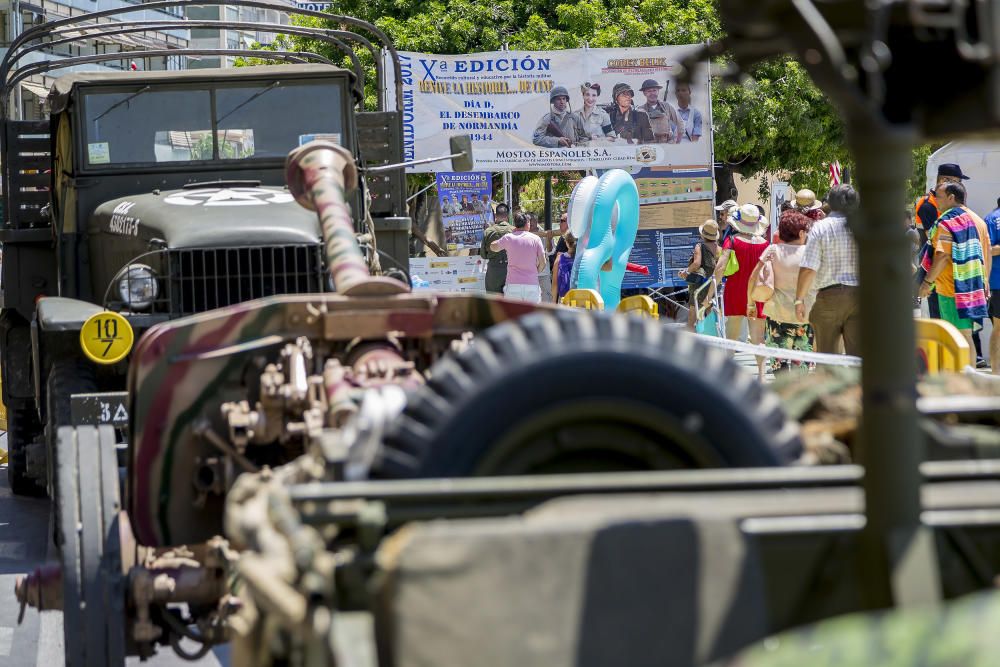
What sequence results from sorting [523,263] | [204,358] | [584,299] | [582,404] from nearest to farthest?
[582,404], [204,358], [584,299], [523,263]

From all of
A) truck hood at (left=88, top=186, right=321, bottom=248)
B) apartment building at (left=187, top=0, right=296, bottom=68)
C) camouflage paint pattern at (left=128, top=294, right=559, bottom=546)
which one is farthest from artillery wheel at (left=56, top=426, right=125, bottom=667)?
apartment building at (left=187, top=0, right=296, bottom=68)

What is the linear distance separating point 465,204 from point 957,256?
29.5 ft

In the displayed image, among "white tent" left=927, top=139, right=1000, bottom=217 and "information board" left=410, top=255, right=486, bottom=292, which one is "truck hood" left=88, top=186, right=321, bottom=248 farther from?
"information board" left=410, top=255, right=486, bottom=292

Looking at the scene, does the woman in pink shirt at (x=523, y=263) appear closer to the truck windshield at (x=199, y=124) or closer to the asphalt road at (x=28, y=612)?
the asphalt road at (x=28, y=612)

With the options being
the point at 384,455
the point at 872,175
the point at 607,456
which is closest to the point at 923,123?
the point at 872,175

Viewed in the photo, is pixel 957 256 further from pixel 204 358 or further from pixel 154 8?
pixel 204 358

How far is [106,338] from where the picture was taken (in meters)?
6.20

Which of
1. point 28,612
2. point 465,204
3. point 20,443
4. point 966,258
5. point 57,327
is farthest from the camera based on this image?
point 465,204

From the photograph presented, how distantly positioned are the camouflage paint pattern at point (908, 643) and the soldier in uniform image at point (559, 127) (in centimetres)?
1649

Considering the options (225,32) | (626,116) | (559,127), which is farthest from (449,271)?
(225,32)

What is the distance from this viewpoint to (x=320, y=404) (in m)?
4.27

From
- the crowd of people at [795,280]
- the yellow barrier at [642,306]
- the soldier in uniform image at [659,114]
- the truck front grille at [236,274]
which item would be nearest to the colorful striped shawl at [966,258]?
the crowd of people at [795,280]

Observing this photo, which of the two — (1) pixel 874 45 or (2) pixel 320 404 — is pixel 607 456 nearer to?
(1) pixel 874 45

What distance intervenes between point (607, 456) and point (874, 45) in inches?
40.4
